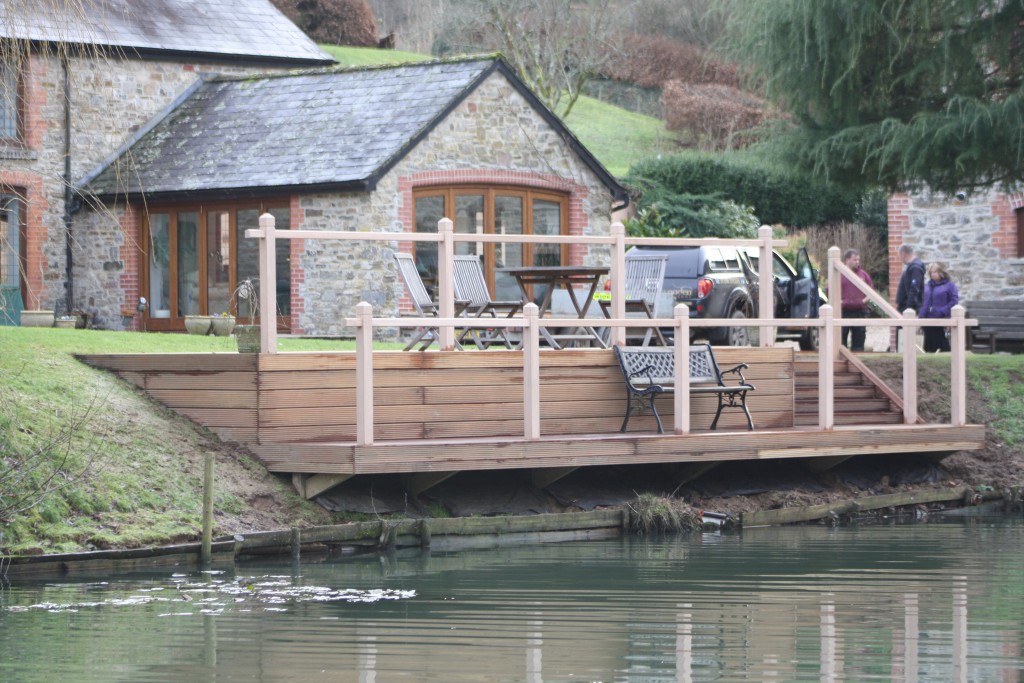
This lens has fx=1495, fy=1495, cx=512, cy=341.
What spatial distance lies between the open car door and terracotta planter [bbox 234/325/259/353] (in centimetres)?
795

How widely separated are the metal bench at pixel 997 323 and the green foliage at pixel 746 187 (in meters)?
10.9

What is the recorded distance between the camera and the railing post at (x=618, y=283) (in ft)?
45.4

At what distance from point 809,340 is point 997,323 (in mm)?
3259

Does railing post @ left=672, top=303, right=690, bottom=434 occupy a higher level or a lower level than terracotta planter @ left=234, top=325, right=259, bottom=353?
lower

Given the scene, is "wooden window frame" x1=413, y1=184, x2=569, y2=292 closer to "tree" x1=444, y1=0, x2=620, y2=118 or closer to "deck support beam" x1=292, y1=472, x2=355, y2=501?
"deck support beam" x1=292, y1=472, x2=355, y2=501

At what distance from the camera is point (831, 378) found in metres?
14.2

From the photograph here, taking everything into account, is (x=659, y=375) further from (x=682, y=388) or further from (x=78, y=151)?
(x=78, y=151)

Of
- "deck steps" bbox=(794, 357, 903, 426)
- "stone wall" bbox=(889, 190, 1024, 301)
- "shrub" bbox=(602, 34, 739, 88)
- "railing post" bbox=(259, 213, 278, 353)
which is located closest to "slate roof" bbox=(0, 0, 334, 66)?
"stone wall" bbox=(889, 190, 1024, 301)

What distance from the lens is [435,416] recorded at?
42.7 feet

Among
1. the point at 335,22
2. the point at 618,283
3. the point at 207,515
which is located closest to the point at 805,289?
the point at 618,283

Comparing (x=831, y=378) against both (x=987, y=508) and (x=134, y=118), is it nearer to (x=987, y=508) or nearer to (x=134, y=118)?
(x=987, y=508)

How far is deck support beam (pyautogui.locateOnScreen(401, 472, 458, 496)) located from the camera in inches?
496

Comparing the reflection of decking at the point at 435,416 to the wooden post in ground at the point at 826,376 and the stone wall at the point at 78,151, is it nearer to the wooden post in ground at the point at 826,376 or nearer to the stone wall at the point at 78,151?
→ the wooden post in ground at the point at 826,376

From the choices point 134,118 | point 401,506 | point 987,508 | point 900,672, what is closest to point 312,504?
point 401,506
